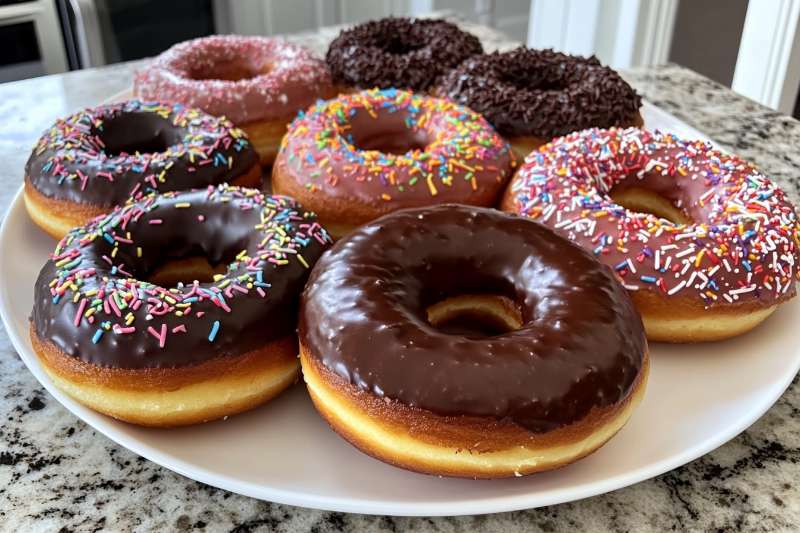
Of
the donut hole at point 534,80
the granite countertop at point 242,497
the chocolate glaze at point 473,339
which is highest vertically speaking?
the donut hole at point 534,80

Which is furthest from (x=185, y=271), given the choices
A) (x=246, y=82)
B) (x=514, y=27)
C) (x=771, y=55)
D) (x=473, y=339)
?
(x=514, y=27)

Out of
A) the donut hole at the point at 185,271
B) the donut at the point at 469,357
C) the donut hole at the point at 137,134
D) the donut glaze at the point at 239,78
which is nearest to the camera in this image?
the donut at the point at 469,357

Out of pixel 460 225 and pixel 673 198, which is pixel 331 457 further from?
pixel 673 198

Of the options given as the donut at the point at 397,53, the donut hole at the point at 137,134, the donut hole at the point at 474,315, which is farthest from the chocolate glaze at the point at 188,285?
the donut at the point at 397,53

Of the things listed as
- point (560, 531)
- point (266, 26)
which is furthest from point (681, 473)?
point (266, 26)

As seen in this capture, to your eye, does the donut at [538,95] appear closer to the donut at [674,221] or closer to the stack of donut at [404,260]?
the stack of donut at [404,260]

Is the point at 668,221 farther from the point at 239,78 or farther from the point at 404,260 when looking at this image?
the point at 239,78
